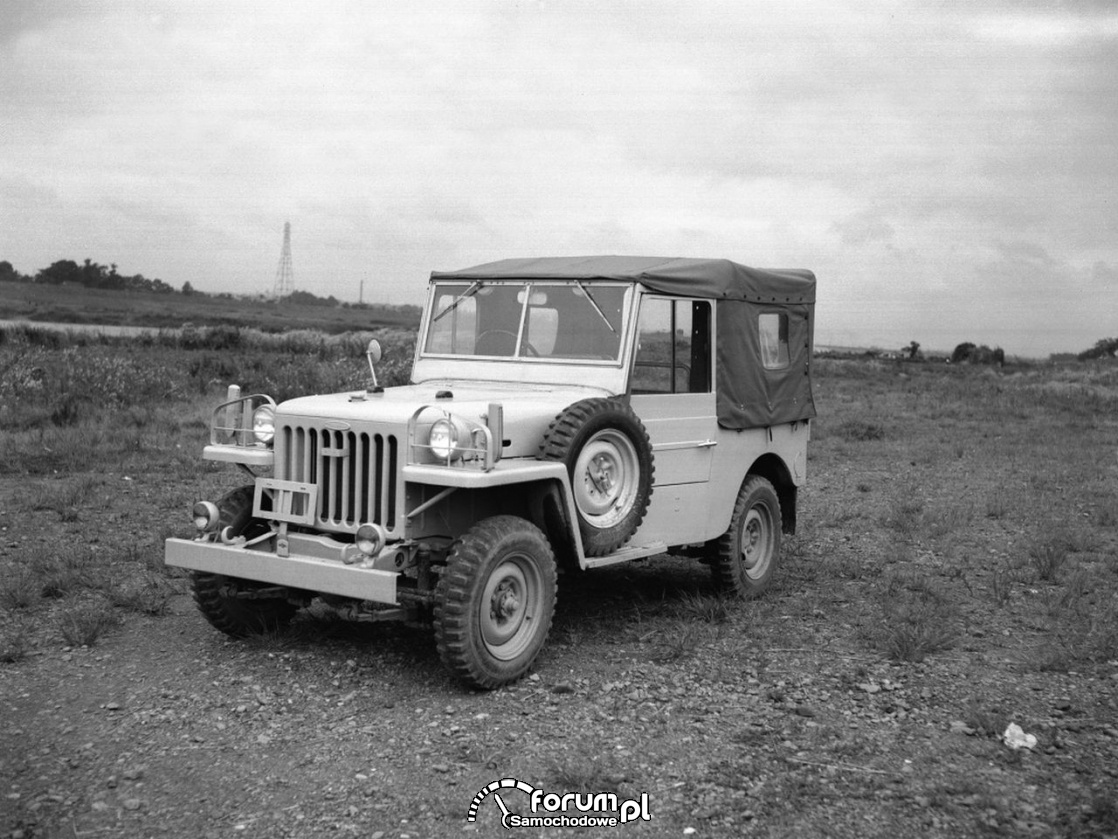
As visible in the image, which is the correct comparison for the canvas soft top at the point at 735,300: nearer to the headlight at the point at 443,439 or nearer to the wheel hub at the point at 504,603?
the headlight at the point at 443,439

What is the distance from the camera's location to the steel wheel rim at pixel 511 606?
574cm

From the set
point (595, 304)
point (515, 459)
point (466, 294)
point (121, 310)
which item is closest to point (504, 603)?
point (515, 459)

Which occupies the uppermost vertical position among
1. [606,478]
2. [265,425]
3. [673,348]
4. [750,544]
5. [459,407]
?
[673,348]

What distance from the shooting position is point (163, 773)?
4719mm

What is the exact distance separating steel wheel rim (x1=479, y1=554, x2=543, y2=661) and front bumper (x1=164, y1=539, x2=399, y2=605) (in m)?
0.54

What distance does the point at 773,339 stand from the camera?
834 centimetres

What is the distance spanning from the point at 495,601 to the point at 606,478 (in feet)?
3.40

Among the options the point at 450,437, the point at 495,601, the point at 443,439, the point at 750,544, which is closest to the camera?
the point at 450,437

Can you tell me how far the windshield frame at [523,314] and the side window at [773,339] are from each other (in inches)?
59.3

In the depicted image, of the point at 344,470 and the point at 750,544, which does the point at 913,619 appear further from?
the point at 344,470

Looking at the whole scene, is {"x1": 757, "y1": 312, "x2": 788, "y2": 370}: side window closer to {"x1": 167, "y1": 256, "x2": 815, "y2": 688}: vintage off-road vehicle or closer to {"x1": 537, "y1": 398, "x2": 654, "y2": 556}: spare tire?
{"x1": 167, "y1": 256, "x2": 815, "y2": 688}: vintage off-road vehicle

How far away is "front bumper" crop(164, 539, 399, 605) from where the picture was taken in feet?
17.8

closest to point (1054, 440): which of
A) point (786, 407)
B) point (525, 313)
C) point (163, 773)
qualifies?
point (786, 407)

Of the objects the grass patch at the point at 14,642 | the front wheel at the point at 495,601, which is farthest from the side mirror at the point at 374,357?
the grass patch at the point at 14,642
